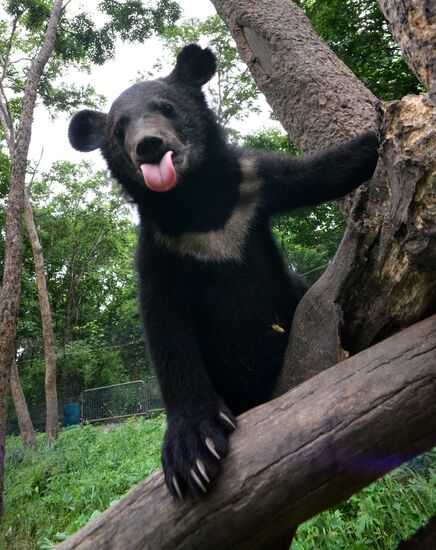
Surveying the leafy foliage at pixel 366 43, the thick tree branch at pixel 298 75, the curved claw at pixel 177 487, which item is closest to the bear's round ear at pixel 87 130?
the thick tree branch at pixel 298 75

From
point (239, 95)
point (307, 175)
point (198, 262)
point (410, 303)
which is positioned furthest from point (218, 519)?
point (239, 95)

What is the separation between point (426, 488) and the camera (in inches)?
126

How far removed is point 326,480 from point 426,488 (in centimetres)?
223

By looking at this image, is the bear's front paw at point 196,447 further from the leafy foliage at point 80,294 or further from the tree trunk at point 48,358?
the leafy foliage at point 80,294

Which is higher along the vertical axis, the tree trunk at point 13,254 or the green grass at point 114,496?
the tree trunk at point 13,254

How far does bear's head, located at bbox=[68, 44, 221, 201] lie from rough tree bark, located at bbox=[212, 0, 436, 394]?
417mm

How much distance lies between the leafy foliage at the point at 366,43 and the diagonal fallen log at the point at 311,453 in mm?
5775

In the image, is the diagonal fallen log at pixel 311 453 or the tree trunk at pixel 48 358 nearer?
the diagonal fallen log at pixel 311 453

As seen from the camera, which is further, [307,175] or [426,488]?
[426,488]

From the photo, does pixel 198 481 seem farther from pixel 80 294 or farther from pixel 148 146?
pixel 80 294

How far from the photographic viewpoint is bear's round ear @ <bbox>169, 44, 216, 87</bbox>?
3037mm

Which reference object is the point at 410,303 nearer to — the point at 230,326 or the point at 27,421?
the point at 230,326

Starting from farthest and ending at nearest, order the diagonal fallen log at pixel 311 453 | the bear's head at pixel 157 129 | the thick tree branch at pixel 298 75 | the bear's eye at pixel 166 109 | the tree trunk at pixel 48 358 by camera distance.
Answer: the tree trunk at pixel 48 358 → the bear's eye at pixel 166 109 → the thick tree branch at pixel 298 75 → the bear's head at pixel 157 129 → the diagonal fallen log at pixel 311 453

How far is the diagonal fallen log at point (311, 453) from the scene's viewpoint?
4.49 ft
